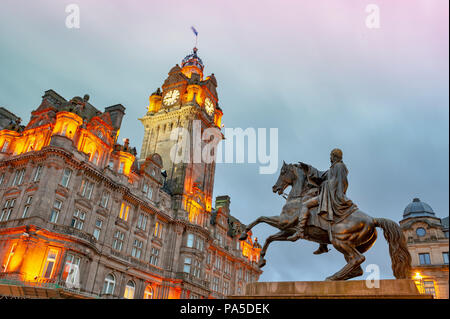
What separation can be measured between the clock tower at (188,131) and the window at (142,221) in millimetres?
6461

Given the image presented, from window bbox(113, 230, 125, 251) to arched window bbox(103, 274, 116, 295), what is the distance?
3.23 meters

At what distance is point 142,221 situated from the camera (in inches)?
1853

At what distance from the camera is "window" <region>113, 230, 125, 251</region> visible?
1651 inches

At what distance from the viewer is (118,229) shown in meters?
42.5

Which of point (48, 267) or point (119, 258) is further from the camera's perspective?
point (119, 258)

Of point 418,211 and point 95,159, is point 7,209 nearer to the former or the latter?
point 95,159

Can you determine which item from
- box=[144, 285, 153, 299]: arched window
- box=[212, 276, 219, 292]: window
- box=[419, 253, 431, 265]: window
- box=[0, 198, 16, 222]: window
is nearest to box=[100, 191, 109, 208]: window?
box=[0, 198, 16, 222]: window

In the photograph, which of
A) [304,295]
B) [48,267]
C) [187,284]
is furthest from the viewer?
[187,284]

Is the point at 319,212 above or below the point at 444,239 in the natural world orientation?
below

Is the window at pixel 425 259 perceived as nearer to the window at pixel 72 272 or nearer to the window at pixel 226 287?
the window at pixel 226 287

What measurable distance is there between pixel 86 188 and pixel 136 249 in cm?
1091

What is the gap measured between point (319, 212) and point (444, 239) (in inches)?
1908

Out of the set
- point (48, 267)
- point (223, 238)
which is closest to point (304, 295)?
point (48, 267)
